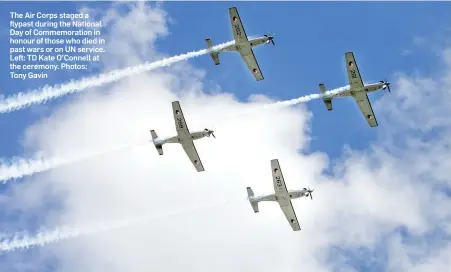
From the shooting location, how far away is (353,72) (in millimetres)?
97500

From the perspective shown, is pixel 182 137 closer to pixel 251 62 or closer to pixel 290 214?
pixel 251 62

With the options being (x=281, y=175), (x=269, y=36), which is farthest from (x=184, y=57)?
(x=281, y=175)

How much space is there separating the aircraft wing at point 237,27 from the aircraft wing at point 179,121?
10.6 meters

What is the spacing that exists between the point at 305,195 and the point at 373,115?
35.4 ft

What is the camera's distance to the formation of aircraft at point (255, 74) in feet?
317

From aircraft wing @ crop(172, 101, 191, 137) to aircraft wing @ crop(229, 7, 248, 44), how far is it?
10580mm

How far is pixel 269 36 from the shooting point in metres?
102

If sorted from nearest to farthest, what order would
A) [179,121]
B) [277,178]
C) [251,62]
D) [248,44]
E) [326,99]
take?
1. [179,121]
2. [326,99]
3. [277,178]
4. [248,44]
5. [251,62]

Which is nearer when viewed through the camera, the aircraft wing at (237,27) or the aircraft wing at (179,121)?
the aircraft wing at (179,121)

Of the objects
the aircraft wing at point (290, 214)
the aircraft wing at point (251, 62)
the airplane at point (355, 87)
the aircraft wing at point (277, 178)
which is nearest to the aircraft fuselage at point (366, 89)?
the airplane at point (355, 87)

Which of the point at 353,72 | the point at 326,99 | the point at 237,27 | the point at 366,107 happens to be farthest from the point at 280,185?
the point at 237,27

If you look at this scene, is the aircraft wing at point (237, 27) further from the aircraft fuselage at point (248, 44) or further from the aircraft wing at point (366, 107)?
the aircraft wing at point (366, 107)

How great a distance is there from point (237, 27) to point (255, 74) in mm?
7148

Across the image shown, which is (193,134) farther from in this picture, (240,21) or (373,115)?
(373,115)
